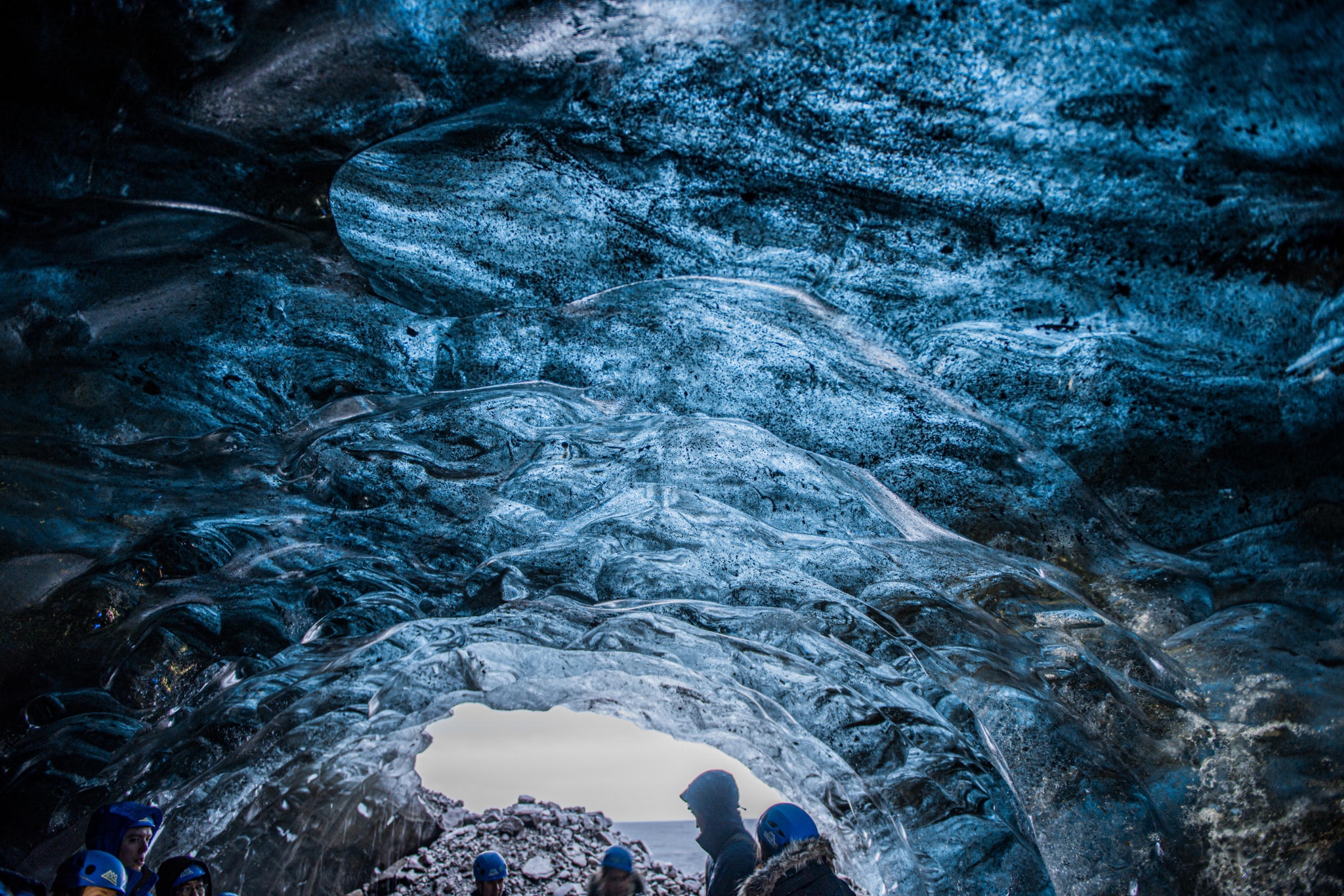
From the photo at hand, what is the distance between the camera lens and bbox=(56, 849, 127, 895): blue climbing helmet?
5.91 feet

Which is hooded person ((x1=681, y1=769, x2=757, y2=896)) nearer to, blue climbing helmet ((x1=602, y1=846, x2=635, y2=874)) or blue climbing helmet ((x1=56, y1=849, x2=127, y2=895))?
blue climbing helmet ((x1=602, y1=846, x2=635, y2=874))

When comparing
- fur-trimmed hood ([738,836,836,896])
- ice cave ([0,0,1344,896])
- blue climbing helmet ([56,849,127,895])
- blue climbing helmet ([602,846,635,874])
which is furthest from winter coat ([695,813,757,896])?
blue climbing helmet ([56,849,127,895])

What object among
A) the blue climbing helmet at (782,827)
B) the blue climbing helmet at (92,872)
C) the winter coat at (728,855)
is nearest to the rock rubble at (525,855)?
the winter coat at (728,855)

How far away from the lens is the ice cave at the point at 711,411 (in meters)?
1.67

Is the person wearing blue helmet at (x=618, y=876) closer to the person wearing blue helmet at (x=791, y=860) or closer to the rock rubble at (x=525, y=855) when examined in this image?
the rock rubble at (x=525, y=855)

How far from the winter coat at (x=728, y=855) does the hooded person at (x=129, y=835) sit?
2.27 m

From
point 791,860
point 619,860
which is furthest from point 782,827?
point 619,860

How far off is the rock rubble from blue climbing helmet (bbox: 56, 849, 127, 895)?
3.58 meters

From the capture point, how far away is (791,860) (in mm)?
2373

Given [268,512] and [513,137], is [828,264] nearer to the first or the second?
[513,137]

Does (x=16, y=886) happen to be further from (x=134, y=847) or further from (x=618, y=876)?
(x=618, y=876)

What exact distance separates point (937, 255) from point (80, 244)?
2903 mm

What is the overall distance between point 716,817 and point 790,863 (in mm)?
1417

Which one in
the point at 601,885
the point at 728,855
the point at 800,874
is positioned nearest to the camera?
the point at 800,874
